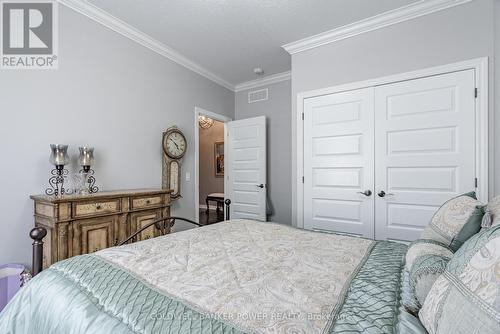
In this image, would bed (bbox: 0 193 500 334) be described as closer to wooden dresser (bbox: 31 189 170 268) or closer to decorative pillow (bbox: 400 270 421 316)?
decorative pillow (bbox: 400 270 421 316)

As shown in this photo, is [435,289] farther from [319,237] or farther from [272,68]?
[272,68]

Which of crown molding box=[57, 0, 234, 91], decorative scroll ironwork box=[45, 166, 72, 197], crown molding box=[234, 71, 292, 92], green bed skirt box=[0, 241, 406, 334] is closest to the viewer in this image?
green bed skirt box=[0, 241, 406, 334]

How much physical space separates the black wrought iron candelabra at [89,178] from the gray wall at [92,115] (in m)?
0.07

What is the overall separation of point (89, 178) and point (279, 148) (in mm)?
2833

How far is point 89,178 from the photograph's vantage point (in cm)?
237

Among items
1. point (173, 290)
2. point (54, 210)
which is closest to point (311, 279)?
point (173, 290)

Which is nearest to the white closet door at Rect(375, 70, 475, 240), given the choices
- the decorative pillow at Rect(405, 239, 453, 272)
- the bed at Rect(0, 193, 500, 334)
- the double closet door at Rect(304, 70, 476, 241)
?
the double closet door at Rect(304, 70, 476, 241)

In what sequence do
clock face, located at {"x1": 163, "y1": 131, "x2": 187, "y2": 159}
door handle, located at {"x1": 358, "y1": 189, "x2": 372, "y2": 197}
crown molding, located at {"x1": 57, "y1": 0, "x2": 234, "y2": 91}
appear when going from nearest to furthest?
crown molding, located at {"x1": 57, "y1": 0, "x2": 234, "y2": 91}, door handle, located at {"x1": 358, "y1": 189, "x2": 372, "y2": 197}, clock face, located at {"x1": 163, "y1": 131, "x2": 187, "y2": 159}

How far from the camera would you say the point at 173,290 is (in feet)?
2.85

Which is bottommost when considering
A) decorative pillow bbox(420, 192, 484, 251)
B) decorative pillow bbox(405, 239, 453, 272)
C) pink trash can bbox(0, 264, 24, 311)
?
pink trash can bbox(0, 264, 24, 311)

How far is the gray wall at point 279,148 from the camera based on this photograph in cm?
406

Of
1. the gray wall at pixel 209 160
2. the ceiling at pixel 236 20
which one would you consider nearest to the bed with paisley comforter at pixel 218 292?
the ceiling at pixel 236 20

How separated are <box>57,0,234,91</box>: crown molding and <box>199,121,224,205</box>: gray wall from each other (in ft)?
10.6

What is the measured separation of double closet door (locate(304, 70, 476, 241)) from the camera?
2.25m
